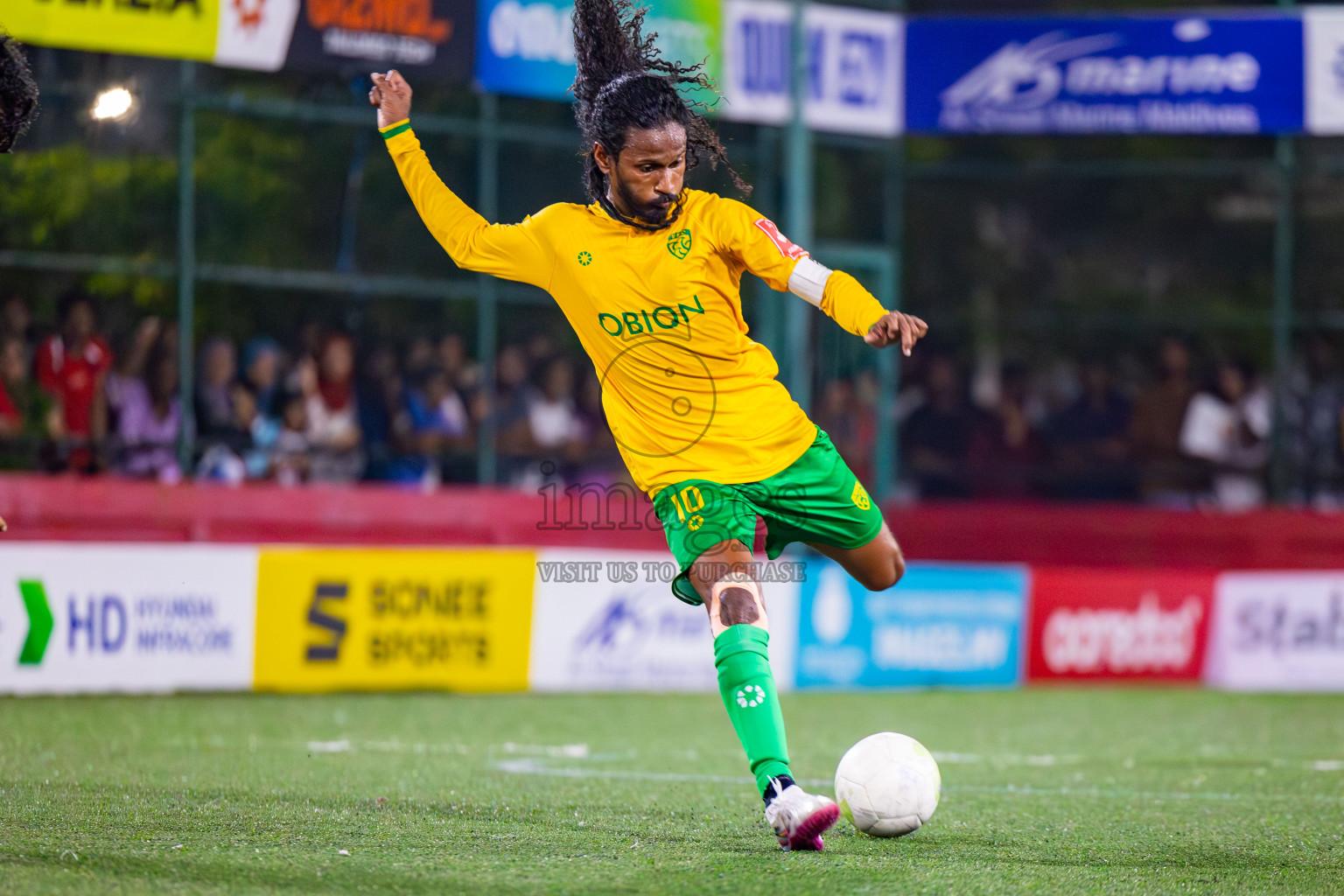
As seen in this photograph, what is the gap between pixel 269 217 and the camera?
1315 centimetres

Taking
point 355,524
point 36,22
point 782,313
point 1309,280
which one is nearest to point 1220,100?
point 1309,280

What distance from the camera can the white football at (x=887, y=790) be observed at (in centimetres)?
509

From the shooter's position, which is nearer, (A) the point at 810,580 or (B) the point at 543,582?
(B) the point at 543,582

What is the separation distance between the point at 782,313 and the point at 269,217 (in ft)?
14.3

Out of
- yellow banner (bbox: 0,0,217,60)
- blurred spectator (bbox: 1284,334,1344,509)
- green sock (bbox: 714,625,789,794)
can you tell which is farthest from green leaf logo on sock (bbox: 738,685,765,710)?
blurred spectator (bbox: 1284,334,1344,509)

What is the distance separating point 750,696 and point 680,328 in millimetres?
1138

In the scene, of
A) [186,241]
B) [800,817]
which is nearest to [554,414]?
[186,241]

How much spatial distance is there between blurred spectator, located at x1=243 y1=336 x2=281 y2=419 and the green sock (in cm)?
773

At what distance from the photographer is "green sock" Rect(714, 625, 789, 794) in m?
4.88

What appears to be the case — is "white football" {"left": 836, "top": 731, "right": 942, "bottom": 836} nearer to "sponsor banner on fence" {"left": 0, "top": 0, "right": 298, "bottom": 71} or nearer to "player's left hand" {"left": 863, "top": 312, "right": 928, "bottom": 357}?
"player's left hand" {"left": 863, "top": 312, "right": 928, "bottom": 357}

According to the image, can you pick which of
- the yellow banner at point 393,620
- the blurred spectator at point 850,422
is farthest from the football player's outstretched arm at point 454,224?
the blurred spectator at point 850,422

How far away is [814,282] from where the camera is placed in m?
5.17

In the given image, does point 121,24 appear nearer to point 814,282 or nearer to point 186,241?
point 186,241

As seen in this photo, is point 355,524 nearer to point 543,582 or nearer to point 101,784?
point 543,582
